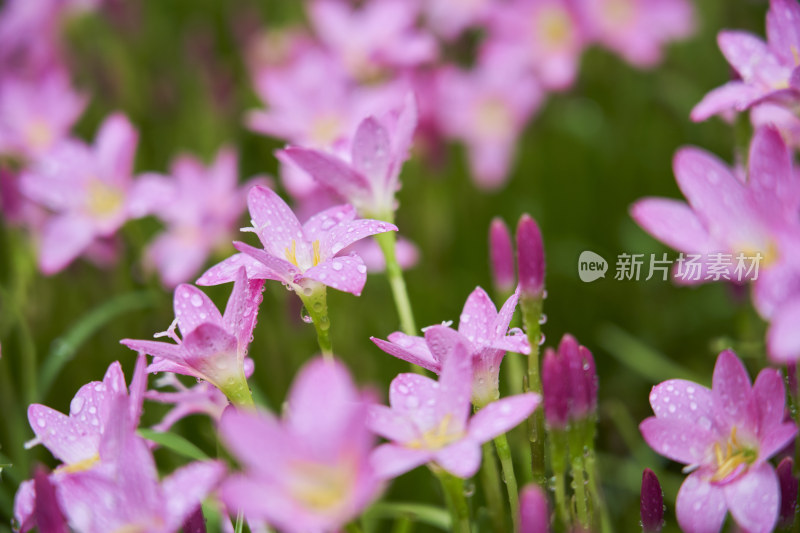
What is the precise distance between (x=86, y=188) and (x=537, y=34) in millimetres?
1145

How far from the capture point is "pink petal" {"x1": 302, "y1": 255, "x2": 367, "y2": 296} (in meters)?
0.73

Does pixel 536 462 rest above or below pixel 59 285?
above

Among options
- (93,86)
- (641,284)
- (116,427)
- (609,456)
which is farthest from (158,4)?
(116,427)

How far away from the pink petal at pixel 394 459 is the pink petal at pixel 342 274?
0.15m

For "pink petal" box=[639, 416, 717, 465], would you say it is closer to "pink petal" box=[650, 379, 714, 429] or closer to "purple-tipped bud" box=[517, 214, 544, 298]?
"pink petal" box=[650, 379, 714, 429]

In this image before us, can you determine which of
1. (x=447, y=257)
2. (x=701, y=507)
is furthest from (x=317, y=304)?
(x=447, y=257)

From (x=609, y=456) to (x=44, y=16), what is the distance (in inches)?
75.0

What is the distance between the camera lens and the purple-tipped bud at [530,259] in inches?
33.9

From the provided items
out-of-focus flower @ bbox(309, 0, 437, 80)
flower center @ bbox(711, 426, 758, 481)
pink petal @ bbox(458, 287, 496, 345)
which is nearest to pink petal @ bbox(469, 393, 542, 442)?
pink petal @ bbox(458, 287, 496, 345)

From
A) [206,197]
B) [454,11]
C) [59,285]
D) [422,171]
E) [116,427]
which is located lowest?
[59,285]

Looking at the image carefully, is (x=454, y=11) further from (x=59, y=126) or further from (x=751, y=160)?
(x=751, y=160)

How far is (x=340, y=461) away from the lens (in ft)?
1.84

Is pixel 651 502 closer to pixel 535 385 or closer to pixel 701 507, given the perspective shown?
pixel 701 507

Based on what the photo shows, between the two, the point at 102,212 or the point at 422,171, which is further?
the point at 422,171
